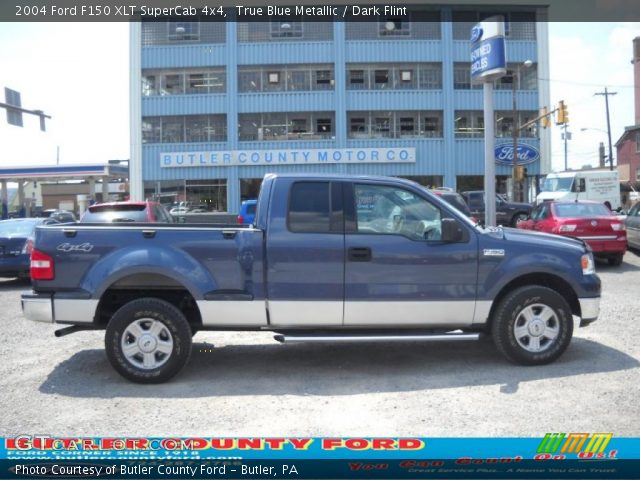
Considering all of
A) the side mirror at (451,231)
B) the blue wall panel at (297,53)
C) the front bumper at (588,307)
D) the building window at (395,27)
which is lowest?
the front bumper at (588,307)

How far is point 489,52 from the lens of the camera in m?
15.5

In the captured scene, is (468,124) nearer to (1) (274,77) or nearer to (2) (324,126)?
(2) (324,126)

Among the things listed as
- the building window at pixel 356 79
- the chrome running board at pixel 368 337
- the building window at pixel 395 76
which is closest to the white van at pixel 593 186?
the building window at pixel 395 76

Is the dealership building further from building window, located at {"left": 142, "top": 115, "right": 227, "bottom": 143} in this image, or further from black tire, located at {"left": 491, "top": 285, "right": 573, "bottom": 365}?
black tire, located at {"left": 491, "top": 285, "right": 573, "bottom": 365}

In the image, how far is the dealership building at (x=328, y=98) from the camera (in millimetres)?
37656

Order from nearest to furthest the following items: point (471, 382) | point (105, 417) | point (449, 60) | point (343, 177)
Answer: point (105, 417)
point (471, 382)
point (343, 177)
point (449, 60)

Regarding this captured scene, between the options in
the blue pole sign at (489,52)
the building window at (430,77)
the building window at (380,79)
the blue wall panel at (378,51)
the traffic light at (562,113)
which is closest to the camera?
the blue pole sign at (489,52)

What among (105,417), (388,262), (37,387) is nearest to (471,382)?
(388,262)

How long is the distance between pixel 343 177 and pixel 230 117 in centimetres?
3327

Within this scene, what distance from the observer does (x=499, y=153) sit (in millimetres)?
37969

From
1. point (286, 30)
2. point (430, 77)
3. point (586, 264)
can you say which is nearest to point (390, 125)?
point (430, 77)

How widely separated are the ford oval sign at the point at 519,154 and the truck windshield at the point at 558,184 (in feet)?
28.2

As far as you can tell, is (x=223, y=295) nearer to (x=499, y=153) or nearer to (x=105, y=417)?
(x=105, y=417)

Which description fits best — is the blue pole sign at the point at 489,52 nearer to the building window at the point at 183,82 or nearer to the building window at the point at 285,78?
the building window at the point at 285,78
